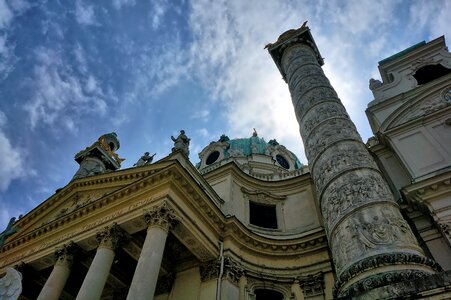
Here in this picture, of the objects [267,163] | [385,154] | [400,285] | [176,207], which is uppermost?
[267,163]

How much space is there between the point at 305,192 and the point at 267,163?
30.3 feet

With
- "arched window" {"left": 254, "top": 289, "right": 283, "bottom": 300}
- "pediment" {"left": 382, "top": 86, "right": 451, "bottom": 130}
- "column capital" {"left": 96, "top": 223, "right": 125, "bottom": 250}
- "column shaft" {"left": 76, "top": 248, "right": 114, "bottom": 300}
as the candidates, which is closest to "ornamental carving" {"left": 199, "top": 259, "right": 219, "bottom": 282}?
"arched window" {"left": 254, "top": 289, "right": 283, "bottom": 300}

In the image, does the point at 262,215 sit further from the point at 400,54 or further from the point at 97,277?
A: the point at 400,54

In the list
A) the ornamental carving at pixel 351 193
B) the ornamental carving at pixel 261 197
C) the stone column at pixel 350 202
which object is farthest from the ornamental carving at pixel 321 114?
the ornamental carving at pixel 261 197

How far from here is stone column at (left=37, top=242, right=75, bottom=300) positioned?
11406mm

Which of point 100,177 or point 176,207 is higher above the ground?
point 100,177

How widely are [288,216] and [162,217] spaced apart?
7.07 metres

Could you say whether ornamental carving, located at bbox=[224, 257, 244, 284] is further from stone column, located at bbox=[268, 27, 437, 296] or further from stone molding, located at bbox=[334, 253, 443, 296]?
stone molding, located at bbox=[334, 253, 443, 296]

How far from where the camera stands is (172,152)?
13711 mm

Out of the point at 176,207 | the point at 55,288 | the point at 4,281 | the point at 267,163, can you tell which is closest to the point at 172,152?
the point at 176,207

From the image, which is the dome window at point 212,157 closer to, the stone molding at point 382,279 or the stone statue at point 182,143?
the stone statue at point 182,143

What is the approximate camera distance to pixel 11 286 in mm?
6113

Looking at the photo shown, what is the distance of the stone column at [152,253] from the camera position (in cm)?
887

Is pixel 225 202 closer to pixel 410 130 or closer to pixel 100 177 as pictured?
pixel 100 177
